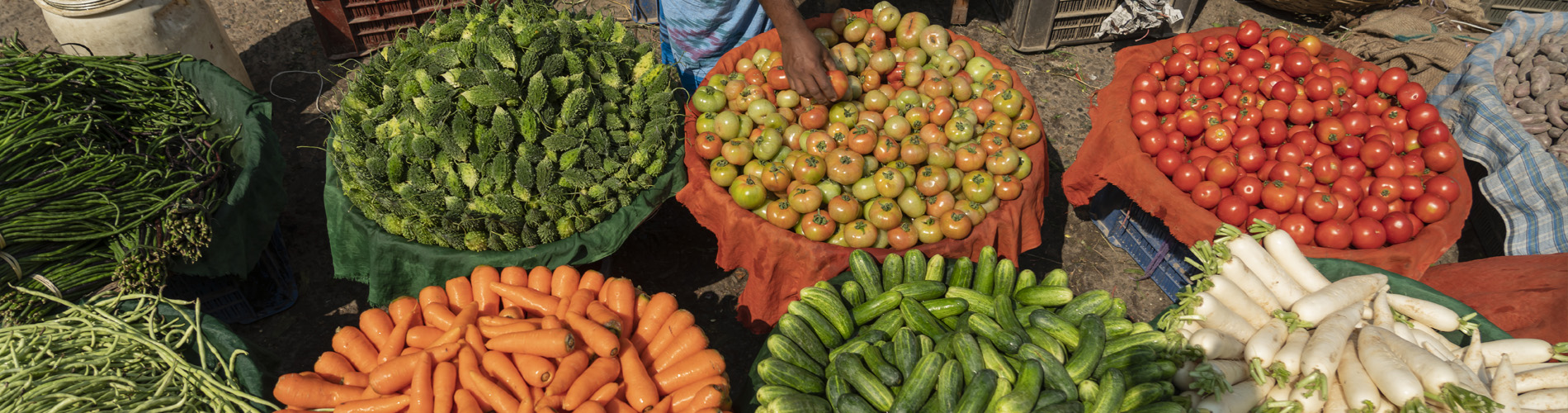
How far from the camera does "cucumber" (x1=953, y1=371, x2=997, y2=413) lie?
2486 mm

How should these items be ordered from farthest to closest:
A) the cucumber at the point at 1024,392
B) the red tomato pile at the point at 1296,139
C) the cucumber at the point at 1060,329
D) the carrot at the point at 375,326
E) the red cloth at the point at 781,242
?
1. the red tomato pile at the point at 1296,139
2. the red cloth at the point at 781,242
3. the carrot at the point at 375,326
4. the cucumber at the point at 1060,329
5. the cucumber at the point at 1024,392

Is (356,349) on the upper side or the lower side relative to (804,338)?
lower

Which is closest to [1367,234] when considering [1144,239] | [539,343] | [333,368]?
[1144,239]

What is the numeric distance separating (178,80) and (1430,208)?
23.2 feet

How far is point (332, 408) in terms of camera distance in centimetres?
278

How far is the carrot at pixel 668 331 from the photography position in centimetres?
310

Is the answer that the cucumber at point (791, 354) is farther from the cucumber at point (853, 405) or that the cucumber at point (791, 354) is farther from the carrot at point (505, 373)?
the carrot at point (505, 373)

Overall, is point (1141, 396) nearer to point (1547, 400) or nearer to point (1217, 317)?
point (1217, 317)

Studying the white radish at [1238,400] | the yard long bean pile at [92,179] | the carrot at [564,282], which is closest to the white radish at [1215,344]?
the white radish at [1238,400]

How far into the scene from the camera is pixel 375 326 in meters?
3.07

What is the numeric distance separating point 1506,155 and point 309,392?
6.67m

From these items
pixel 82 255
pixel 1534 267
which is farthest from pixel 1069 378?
pixel 82 255

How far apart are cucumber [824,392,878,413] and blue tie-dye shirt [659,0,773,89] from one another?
2.67 metres

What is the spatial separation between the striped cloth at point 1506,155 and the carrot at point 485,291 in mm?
5912
